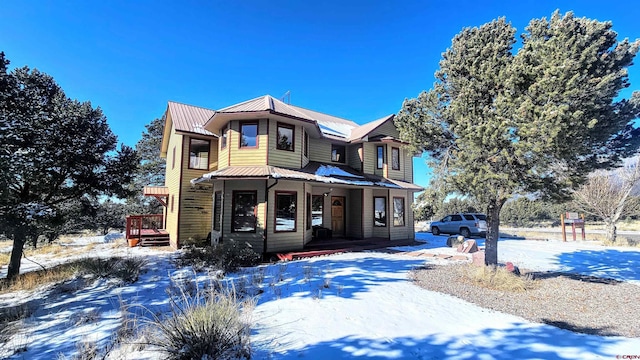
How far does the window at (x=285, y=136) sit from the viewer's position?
452 inches

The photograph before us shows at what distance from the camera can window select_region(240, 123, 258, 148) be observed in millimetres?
11234

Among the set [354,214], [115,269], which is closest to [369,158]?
[354,214]

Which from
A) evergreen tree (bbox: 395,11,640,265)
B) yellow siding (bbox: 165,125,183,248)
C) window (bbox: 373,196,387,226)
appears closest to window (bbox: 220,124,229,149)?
yellow siding (bbox: 165,125,183,248)

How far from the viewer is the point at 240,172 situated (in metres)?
10.2

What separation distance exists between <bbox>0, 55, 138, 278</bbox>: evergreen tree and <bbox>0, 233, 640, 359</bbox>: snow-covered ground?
266cm

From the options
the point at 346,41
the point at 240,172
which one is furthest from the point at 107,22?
the point at 346,41

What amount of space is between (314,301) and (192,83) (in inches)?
648

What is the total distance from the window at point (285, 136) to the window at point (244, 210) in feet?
7.53

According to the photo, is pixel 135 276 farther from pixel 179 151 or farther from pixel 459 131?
pixel 459 131

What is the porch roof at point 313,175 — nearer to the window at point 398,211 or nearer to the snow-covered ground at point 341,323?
the window at point 398,211

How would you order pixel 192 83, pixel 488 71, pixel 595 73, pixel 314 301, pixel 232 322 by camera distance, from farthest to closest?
pixel 192 83, pixel 488 71, pixel 595 73, pixel 314 301, pixel 232 322

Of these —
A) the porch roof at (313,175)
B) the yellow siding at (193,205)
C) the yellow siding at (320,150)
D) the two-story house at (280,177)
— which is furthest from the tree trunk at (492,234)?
the yellow siding at (193,205)

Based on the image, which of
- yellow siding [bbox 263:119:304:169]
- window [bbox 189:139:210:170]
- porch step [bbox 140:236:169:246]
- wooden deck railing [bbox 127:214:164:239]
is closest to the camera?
yellow siding [bbox 263:119:304:169]

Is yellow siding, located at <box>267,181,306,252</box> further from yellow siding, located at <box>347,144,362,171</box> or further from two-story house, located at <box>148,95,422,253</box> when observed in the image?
yellow siding, located at <box>347,144,362,171</box>
